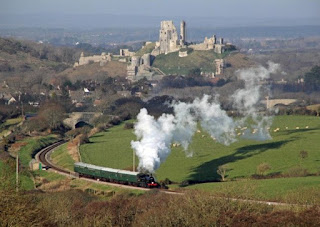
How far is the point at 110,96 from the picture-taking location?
380ft

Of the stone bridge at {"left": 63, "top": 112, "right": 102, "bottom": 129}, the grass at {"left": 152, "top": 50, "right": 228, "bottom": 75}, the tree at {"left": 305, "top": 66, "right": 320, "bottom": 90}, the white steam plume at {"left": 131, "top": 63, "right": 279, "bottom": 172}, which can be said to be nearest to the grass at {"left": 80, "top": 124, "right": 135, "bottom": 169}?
the white steam plume at {"left": 131, "top": 63, "right": 279, "bottom": 172}

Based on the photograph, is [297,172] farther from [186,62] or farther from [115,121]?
[186,62]

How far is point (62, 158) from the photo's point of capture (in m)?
67.6

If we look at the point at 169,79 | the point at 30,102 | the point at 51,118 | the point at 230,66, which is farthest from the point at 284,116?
the point at 230,66

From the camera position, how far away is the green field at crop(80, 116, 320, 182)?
2154 inches

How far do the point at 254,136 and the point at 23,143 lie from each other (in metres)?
18.4

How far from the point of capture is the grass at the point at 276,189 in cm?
3944

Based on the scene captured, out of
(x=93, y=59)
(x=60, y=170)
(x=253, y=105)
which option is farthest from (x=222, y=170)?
(x=93, y=59)

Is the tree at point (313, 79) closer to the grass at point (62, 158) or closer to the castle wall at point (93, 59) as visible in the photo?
the castle wall at point (93, 59)

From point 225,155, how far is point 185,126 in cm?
969

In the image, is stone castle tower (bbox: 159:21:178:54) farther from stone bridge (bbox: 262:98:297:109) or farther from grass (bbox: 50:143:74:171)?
grass (bbox: 50:143:74:171)

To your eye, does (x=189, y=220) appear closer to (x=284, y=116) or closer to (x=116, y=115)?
(x=284, y=116)

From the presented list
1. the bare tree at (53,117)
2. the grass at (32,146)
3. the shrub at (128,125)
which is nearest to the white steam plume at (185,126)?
the shrub at (128,125)

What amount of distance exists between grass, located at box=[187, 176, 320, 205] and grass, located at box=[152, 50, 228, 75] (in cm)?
12028
